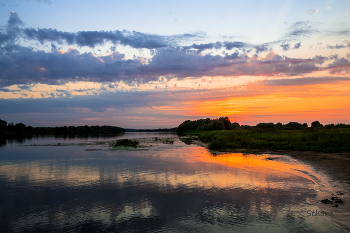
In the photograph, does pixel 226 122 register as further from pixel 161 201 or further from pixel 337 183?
pixel 161 201

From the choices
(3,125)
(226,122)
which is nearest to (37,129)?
(3,125)

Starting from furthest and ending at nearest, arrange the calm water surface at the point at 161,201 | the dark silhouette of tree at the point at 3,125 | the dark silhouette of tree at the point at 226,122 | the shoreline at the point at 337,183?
the dark silhouette of tree at the point at 226,122 → the dark silhouette of tree at the point at 3,125 → the shoreline at the point at 337,183 → the calm water surface at the point at 161,201

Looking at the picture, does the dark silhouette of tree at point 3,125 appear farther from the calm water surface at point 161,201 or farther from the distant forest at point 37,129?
the calm water surface at point 161,201

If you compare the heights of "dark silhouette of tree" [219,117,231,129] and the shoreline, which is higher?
"dark silhouette of tree" [219,117,231,129]

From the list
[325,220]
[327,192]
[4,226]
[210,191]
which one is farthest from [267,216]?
[4,226]

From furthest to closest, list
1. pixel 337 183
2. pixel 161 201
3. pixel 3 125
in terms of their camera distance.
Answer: pixel 3 125, pixel 337 183, pixel 161 201

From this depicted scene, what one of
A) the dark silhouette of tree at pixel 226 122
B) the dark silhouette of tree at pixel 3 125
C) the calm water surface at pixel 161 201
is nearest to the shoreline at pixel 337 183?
the calm water surface at pixel 161 201

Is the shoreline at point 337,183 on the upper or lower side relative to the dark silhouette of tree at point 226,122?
lower

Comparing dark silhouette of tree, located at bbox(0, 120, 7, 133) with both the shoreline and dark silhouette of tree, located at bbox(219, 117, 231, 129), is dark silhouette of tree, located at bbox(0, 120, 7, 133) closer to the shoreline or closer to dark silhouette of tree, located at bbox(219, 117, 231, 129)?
dark silhouette of tree, located at bbox(219, 117, 231, 129)

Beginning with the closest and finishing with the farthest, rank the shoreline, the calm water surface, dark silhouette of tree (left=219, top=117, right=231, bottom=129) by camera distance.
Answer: the calm water surface
the shoreline
dark silhouette of tree (left=219, top=117, right=231, bottom=129)

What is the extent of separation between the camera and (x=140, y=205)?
810cm

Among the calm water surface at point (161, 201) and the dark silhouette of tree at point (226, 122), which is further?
the dark silhouette of tree at point (226, 122)

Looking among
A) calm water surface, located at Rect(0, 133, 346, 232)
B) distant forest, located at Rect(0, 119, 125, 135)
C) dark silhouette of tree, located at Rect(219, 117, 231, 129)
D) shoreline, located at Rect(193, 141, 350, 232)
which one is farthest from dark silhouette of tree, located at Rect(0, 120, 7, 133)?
shoreline, located at Rect(193, 141, 350, 232)

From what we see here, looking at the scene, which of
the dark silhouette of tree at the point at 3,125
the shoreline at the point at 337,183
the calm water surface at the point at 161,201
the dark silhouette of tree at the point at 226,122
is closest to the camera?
the calm water surface at the point at 161,201
